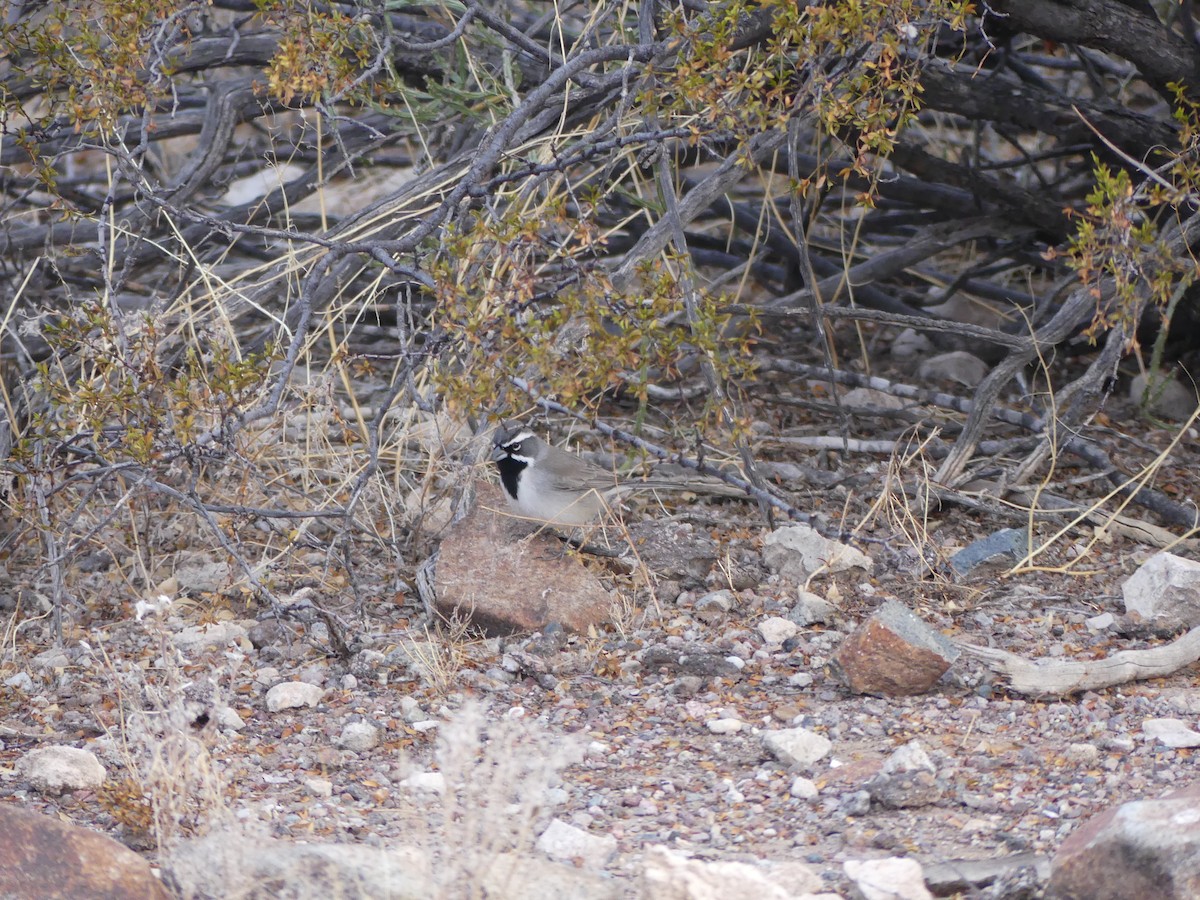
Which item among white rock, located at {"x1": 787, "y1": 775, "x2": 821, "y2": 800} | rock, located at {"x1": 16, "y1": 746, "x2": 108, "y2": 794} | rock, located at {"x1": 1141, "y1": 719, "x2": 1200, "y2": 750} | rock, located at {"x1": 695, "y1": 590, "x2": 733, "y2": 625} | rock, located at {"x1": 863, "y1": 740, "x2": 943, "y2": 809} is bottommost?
rock, located at {"x1": 695, "y1": 590, "x2": 733, "y2": 625}

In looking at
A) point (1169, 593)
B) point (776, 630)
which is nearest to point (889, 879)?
point (776, 630)

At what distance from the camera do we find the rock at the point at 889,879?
2.75 metres

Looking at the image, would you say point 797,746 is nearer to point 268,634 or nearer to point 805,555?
point 805,555

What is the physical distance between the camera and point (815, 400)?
6.70 metres

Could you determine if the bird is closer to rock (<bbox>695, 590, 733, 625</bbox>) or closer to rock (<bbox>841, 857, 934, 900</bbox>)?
rock (<bbox>695, 590, 733, 625</bbox>)

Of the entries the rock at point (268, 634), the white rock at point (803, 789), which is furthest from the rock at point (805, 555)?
the rock at point (268, 634)

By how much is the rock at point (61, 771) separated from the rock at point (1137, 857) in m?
2.43

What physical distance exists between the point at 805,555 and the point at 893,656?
1097mm

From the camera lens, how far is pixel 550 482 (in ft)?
17.8

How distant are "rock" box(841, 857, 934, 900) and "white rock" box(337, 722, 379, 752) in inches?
62.0

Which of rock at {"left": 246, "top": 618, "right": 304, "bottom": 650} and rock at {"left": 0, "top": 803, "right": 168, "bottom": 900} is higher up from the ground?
rock at {"left": 0, "top": 803, "right": 168, "bottom": 900}

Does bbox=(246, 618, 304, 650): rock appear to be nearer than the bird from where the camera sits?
Yes

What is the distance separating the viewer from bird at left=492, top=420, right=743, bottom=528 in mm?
5293

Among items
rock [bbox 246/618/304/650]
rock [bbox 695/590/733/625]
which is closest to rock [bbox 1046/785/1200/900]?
rock [bbox 695/590/733/625]
